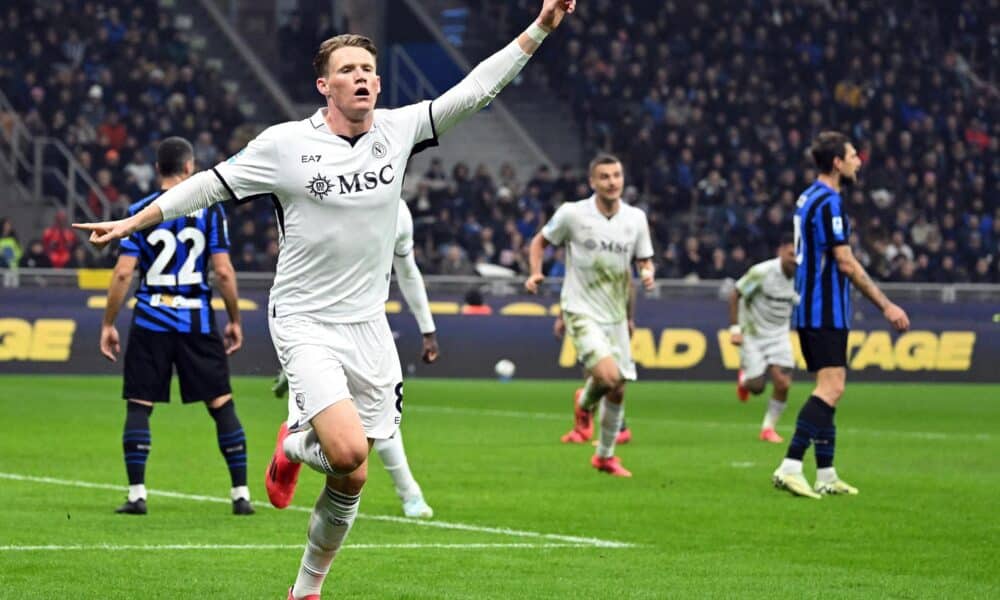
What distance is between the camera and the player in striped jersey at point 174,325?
1089 cm

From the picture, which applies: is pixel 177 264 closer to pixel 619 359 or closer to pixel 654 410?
pixel 619 359

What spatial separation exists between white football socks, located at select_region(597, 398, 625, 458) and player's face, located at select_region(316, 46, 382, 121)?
22.3ft

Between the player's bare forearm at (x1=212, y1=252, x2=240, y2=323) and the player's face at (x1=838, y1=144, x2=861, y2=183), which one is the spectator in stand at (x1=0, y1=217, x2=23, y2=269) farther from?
the player's face at (x1=838, y1=144, x2=861, y2=183)

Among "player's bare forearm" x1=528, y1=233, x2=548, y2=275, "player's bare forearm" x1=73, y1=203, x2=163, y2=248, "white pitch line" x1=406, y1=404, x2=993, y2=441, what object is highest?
"player's bare forearm" x1=73, y1=203, x2=163, y2=248

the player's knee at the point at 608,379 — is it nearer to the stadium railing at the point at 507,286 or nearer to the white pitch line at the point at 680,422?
the white pitch line at the point at 680,422

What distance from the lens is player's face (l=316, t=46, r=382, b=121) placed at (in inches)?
290

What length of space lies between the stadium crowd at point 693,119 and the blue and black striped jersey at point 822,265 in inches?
724

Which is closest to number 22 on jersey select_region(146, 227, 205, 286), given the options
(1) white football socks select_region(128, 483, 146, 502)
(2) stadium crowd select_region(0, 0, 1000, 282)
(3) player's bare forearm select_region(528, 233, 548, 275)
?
(1) white football socks select_region(128, 483, 146, 502)

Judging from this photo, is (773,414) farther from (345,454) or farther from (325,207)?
(345,454)

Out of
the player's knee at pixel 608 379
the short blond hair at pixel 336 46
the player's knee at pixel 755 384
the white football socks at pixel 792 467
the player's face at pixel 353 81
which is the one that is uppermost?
the short blond hair at pixel 336 46

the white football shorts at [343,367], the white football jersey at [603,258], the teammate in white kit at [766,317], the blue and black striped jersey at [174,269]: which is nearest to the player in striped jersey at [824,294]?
the white football jersey at [603,258]

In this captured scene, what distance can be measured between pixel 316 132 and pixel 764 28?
112 feet

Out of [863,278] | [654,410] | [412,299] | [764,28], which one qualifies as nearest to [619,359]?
[863,278]

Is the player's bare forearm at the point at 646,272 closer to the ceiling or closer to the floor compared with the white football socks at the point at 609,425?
closer to the ceiling
